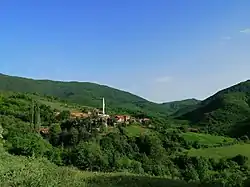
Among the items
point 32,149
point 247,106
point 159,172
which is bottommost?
point 159,172

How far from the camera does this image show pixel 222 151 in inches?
2894

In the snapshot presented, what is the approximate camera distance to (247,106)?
148 metres

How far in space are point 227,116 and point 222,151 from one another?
63.9 metres

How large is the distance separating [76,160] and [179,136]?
127 ft

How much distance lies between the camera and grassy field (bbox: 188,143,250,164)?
70.0 meters

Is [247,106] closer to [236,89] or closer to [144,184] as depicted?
[236,89]

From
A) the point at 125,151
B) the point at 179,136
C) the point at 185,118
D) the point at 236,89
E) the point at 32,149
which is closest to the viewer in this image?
the point at 32,149

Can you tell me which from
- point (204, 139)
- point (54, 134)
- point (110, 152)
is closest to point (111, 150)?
point (110, 152)

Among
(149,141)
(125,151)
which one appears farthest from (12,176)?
(149,141)

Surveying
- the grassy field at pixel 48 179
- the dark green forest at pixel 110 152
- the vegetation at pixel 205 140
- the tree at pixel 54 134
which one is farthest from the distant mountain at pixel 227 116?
the grassy field at pixel 48 179

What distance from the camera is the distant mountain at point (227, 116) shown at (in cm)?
11704

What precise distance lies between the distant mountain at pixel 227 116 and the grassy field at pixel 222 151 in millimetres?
30884

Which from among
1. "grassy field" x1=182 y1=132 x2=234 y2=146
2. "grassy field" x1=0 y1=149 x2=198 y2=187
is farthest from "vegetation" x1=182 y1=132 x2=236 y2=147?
"grassy field" x1=0 y1=149 x2=198 y2=187

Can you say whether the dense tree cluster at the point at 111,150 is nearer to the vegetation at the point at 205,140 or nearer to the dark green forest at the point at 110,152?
the dark green forest at the point at 110,152
